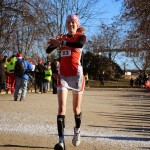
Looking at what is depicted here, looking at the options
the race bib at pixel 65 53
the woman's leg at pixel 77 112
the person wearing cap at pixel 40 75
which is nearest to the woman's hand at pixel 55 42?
the race bib at pixel 65 53

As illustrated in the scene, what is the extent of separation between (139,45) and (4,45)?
13.9 metres

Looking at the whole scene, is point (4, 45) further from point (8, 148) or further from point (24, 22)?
point (8, 148)

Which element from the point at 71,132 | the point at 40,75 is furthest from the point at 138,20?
the point at 71,132

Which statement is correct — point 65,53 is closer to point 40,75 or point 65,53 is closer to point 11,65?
point 11,65

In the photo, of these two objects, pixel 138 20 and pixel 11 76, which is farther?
pixel 138 20

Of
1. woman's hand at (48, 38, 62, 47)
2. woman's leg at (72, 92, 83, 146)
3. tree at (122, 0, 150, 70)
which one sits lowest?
woman's leg at (72, 92, 83, 146)

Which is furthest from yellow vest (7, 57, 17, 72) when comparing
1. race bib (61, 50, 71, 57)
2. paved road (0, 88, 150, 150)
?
race bib (61, 50, 71, 57)

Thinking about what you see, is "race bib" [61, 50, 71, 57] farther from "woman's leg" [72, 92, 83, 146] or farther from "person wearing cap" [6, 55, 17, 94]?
"person wearing cap" [6, 55, 17, 94]

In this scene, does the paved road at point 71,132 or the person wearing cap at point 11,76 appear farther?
the person wearing cap at point 11,76

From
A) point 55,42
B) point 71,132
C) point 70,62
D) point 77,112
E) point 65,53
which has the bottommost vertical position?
point 71,132

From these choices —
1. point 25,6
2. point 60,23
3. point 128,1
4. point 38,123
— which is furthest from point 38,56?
point 38,123

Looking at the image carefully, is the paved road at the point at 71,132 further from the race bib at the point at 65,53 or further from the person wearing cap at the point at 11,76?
the person wearing cap at the point at 11,76

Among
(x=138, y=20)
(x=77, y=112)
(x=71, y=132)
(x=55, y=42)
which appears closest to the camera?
(x=55, y=42)

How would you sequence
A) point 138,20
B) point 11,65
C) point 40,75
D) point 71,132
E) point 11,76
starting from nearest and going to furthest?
1. point 71,132
2. point 11,65
3. point 11,76
4. point 40,75
5. point 138,20
